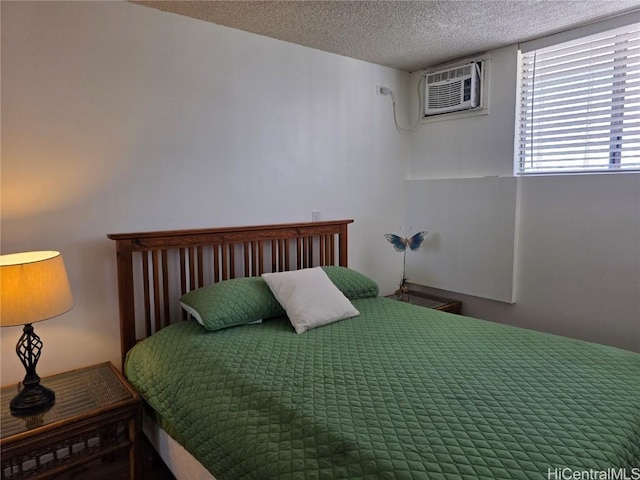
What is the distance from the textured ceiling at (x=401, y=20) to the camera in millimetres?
2180

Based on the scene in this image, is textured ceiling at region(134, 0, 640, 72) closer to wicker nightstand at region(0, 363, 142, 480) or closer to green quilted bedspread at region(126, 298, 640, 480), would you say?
green quilted bedspread at region(126, 298, 640, 480)

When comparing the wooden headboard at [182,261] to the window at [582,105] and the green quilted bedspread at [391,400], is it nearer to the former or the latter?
the green quilted bedspread at [391,400]

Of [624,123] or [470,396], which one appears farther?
[624,123]

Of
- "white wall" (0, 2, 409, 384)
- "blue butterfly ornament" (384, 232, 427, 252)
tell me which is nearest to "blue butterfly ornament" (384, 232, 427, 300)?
"blue butterfly ornament" (384, 232, 427, 252)

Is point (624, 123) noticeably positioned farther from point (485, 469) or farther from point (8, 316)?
point (8, 316)

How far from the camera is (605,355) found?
5.65 ft

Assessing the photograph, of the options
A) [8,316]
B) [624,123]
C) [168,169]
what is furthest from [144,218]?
[624,123]

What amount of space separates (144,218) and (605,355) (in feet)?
7.35

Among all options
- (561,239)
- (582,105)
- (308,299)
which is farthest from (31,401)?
(582,105)

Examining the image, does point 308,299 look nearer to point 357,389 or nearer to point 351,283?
point 351,283

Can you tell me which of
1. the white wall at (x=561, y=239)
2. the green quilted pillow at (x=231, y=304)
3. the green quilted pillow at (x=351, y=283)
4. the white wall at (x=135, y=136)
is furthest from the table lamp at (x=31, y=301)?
the white wall at (x=561, y=239)

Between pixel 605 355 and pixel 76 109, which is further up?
pixel 76 109

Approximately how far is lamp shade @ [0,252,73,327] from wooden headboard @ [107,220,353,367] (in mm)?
393

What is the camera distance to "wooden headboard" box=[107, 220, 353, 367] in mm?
2104
